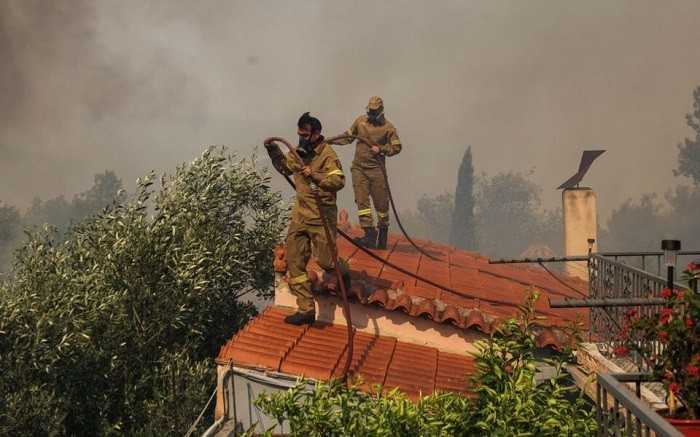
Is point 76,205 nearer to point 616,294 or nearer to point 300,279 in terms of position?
point 300,279

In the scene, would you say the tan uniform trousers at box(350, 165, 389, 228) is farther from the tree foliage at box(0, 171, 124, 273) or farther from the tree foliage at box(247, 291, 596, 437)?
the tree foliage at box(0, 171, 124, 273)

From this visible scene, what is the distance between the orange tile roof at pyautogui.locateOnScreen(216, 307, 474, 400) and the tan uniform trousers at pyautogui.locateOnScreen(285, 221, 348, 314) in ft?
1.65

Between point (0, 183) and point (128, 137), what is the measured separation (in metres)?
22.1

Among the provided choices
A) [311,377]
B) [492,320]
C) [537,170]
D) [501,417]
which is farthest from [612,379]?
[537,170]

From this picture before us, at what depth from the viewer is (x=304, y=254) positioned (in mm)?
10922

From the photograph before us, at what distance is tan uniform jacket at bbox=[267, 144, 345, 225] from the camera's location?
34.7ft

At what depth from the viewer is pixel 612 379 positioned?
5551mm

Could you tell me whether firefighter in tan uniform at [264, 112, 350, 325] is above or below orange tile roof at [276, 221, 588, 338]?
above

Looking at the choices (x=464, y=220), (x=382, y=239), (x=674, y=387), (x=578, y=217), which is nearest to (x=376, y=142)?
(x=382, y=239)

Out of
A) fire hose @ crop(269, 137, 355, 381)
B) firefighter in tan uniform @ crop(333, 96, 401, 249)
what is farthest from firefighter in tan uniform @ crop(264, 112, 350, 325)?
A: firefighter in tan uniform @ crop(333, 96, 401, 249)

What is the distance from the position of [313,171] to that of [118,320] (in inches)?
175

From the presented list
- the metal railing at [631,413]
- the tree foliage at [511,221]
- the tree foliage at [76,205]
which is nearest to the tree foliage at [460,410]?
the metal railing at [631,413]

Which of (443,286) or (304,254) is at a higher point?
(304,254)

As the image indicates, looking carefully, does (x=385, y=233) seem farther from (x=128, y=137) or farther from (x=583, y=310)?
(x=128, y=137)
